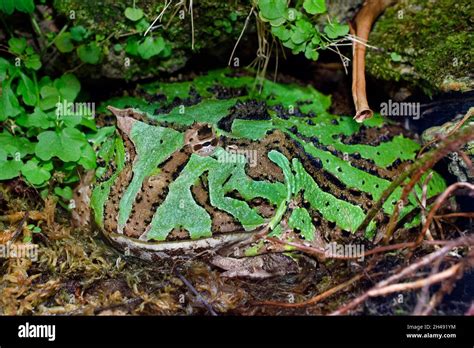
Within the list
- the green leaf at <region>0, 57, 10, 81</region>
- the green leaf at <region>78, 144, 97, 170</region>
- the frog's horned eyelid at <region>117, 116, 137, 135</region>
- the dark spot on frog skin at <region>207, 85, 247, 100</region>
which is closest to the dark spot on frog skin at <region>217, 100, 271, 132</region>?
the dark spot on frog skin at <region>207, 85, 247, 100</region>

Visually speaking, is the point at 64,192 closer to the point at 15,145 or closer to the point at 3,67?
the point at 15,145

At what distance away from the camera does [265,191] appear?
138 inches

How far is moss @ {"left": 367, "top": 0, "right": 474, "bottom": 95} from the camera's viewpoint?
3.80 meters

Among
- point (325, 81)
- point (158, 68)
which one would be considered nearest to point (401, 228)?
point (325, 81)

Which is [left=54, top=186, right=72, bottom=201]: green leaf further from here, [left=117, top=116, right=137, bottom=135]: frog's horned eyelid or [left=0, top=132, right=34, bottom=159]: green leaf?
[left=117, top=116, right=137, bottom=135]: frog's horned eyelid

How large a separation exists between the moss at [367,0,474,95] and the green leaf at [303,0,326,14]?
681 mm

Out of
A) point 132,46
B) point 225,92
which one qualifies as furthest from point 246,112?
point 132,46

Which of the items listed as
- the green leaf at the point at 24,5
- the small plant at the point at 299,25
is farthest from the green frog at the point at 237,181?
the green leaf at the point at 24,5

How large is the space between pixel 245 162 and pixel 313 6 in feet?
3.95

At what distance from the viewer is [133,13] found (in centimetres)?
383
